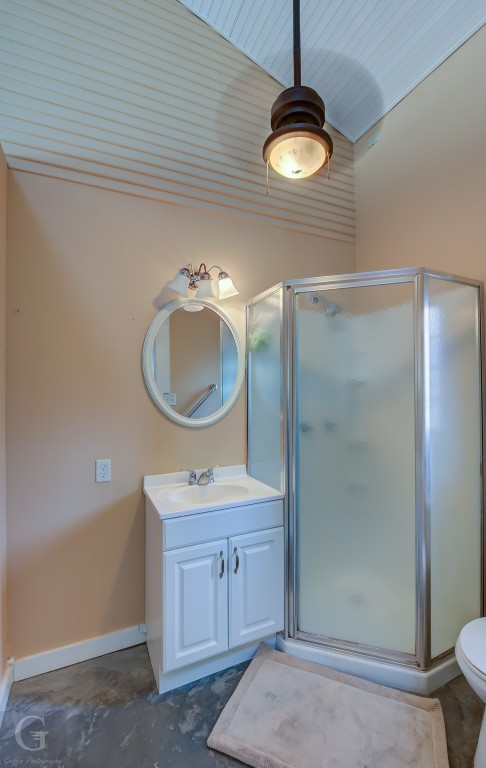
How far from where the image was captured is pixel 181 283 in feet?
6.56

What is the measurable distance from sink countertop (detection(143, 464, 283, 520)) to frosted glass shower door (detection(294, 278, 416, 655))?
271 mm

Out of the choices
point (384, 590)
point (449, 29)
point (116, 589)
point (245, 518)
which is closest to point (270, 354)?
point (245, 518)

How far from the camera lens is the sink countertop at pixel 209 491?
1.72 metres

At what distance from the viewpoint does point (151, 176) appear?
2025 millimetres

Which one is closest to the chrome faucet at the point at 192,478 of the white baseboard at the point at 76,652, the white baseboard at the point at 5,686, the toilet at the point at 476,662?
the white baseboard at the point at 76,652

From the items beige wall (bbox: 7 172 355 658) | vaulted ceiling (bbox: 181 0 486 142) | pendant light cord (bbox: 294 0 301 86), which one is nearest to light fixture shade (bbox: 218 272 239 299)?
beige wall (bbox: 7 172 355 658)

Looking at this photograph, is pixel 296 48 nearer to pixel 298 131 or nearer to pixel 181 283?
pixel 298 131

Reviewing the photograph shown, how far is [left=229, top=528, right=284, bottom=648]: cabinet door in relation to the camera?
170 cm

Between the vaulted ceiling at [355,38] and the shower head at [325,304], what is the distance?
5.42 ft

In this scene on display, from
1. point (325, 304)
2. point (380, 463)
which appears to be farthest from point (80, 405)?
point (380, 463)

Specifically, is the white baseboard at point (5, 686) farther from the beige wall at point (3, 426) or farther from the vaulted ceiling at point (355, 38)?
the vaulted ceiling at point (355, 38)

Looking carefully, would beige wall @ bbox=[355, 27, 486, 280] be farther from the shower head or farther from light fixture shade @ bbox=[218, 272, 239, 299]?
light fixture shade @ bbox=[218, 272, 239, 299]

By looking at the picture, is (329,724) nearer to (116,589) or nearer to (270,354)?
(116,589)

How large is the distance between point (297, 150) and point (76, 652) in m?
2.80
